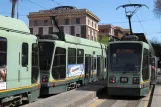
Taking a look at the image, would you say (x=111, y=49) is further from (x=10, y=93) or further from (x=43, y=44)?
(x=10, y=93)

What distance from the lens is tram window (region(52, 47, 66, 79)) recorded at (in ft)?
50.5

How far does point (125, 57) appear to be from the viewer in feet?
50.0

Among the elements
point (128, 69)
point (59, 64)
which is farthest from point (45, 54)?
point (128, 69)

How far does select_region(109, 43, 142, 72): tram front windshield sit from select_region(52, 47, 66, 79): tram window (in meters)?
2.46

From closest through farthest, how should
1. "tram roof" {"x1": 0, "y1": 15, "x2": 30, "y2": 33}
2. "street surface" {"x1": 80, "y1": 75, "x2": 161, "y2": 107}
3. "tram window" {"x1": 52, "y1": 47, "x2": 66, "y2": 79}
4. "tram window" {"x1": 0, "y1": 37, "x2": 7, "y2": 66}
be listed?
"tram window" {"x1": 0, "y1": 37, "x2": 7, "y2": 66}
"tram roof" {"x1": 0, "y1": 15, "x2": 30, "y2": 33}
"street surface" {"x1": 80, "y1": 75, "x2": 161, "y2": 107}
"tram window" {"x1": 52, "y1": 47, "x2": 66, "y2": 79}

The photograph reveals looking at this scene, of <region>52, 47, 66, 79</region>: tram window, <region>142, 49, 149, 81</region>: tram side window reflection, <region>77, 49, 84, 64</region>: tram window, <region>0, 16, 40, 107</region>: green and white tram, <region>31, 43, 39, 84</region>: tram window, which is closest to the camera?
<region>0, 16, 40, 107</region>: green and white tram

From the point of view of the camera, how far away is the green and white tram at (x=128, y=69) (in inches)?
583

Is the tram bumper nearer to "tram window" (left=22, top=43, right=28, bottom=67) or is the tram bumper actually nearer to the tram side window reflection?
the tram side window reflection

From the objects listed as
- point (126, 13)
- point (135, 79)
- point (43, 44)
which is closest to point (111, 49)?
point (135, 79)

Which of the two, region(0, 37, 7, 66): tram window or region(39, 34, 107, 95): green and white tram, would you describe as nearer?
region(0, 37, 7, 66): tram window

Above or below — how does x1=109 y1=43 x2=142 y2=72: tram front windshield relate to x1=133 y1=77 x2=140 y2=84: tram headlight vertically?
above

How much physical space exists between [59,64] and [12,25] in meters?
5.60

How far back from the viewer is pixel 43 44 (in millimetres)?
15438

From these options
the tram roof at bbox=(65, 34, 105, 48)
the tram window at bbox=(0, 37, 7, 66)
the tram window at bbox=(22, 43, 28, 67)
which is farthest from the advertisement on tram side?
the tram window at bbox=(0, 37, 7, 66)
